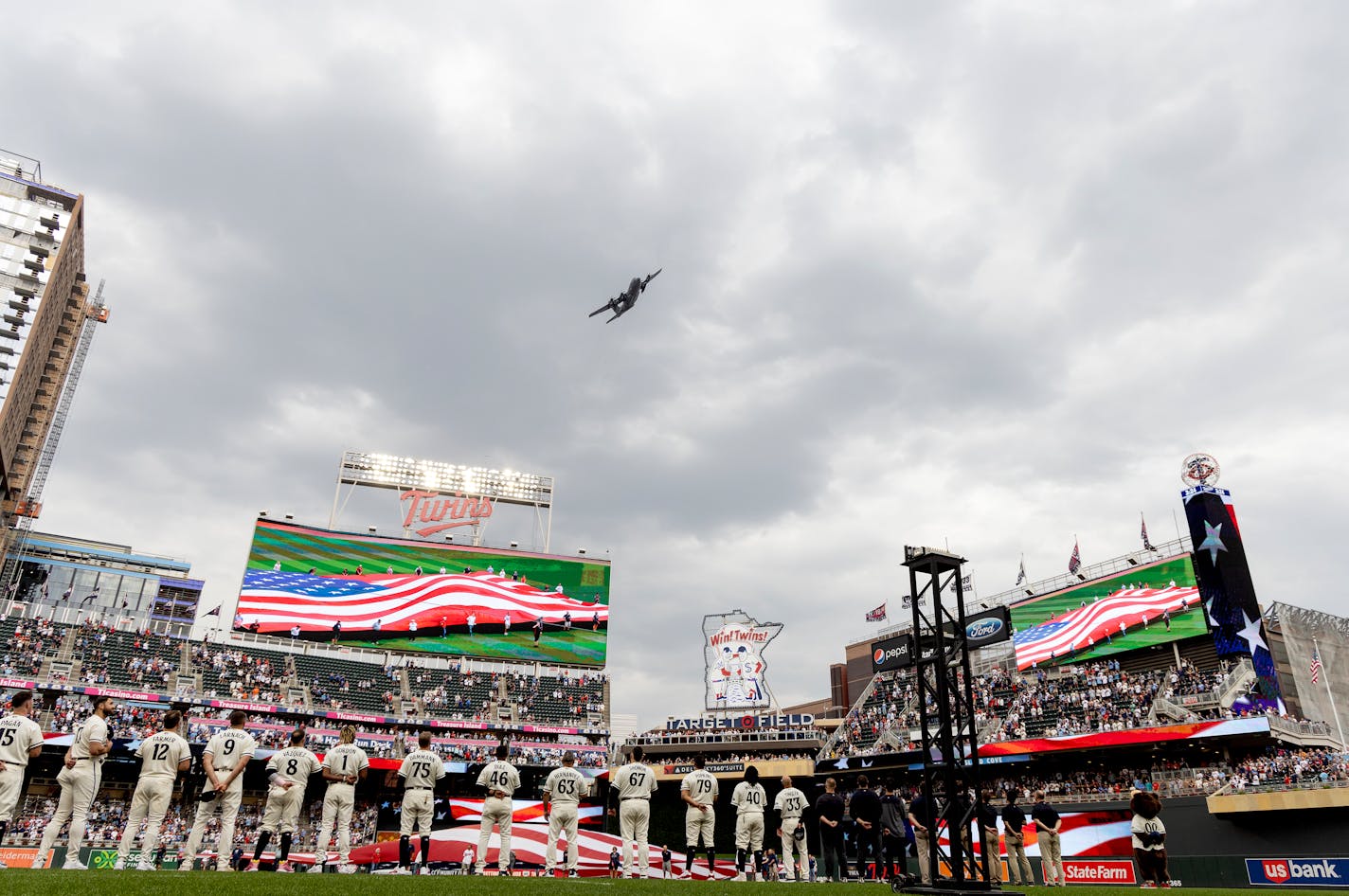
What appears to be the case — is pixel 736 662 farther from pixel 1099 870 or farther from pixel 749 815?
pixel 749 815

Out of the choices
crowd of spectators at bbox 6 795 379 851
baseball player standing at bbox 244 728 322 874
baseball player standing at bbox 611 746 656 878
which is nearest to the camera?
baseball player standing at bbox 244 728 322 874

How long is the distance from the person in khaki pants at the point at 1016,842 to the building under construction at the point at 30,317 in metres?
62.2

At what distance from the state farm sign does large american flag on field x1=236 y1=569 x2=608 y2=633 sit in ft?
98.2

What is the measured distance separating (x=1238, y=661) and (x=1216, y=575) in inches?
148

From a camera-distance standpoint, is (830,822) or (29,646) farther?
(29,646)

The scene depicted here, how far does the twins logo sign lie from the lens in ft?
165

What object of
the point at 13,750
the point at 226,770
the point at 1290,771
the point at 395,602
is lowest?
the point at 226,770

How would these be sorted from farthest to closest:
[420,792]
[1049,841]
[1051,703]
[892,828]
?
[1051,703] → [1049,841] → [892,828] → [420,792]

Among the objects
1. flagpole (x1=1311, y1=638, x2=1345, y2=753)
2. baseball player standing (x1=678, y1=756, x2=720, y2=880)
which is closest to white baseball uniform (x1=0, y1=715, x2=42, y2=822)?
baseball player standing (x1=678, y1=756, x2=720, y2=880)

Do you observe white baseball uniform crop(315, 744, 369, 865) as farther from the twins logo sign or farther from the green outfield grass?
the twins logo sign

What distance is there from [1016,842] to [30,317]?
67.8 m

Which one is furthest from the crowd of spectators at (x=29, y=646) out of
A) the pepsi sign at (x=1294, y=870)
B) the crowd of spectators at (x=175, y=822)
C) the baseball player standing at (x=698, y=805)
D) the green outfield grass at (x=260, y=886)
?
the pepsi sign at (x=1294, y=870)

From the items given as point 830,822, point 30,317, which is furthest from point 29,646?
point 830,822

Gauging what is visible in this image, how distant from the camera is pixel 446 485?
54250 millimetres
